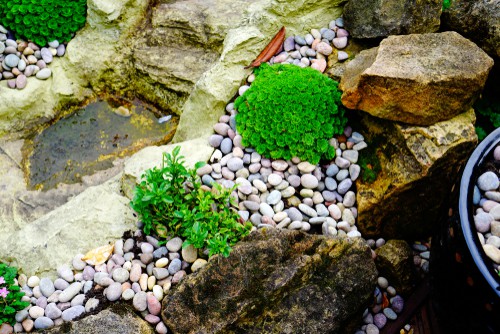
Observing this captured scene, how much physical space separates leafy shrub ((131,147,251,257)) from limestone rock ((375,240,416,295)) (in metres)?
1.03

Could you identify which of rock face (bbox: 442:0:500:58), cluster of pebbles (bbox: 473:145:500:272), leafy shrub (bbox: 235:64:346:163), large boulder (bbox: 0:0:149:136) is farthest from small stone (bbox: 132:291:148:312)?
rock face (bbox: 442:0:500:58)

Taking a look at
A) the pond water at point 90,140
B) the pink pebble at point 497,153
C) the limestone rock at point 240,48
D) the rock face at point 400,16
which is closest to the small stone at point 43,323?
the pond water at point 90,140

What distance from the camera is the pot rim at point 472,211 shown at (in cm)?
233

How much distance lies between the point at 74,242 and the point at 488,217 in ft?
8.91

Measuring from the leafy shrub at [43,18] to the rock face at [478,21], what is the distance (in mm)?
3408

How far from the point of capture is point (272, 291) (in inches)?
128

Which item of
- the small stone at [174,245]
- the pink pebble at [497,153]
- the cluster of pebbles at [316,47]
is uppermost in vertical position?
the pink pebble at [497,153]

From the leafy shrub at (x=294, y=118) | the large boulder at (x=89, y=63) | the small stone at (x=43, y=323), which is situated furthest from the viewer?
the large boulder at (x=89, y=63)

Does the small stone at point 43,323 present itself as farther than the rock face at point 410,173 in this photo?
No

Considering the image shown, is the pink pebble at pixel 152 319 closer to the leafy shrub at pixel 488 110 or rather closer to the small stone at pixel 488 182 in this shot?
the small stone at pixel 488 182

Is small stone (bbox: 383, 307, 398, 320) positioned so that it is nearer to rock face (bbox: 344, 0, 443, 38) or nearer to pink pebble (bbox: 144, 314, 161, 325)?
pink pebble (bbox: 144, 314, 161, 325)

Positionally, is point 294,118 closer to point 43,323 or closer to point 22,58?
point 43,323

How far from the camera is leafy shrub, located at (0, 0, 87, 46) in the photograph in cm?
485

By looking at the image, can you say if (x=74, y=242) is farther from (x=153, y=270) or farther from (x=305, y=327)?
(x=305, y=327)
